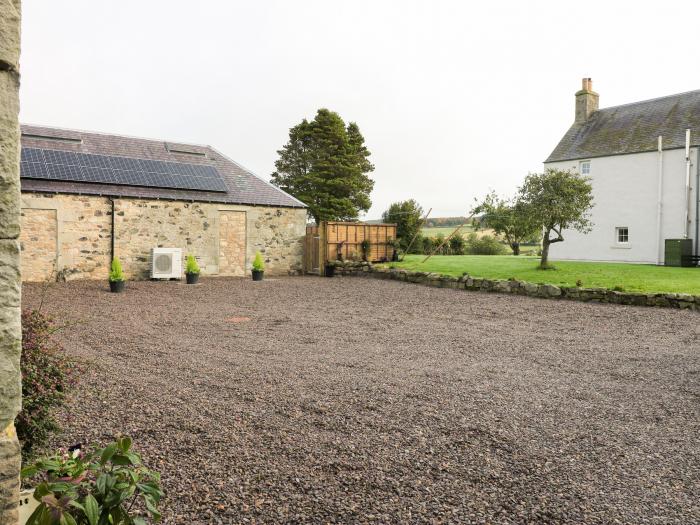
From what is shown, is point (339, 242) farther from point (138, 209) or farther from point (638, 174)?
point (638, 174)

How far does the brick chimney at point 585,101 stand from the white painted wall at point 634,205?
371 cm

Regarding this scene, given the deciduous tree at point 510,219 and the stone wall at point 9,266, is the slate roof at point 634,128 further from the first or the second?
the stone wall at point 9,266

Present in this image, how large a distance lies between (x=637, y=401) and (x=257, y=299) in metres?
9.87

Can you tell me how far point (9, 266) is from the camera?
159 cm

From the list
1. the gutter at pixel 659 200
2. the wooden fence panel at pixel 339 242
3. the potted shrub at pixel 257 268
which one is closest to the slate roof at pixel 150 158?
the wooden fence panel at pixel 339 242

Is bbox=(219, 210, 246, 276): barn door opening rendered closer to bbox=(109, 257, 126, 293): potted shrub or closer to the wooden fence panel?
the wooden fence panel

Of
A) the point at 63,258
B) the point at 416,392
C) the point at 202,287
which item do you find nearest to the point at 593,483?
the point at 416,392

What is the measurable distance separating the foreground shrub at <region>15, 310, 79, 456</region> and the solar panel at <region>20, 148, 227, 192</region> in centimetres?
1564

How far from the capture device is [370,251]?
22.2 metres

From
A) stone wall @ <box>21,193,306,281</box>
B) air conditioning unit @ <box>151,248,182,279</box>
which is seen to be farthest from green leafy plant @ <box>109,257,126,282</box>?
stone wall @ <box>21,193,306,281</box>

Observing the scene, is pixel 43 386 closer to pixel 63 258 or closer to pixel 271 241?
pixel 63 258

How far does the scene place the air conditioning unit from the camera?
17.7 m

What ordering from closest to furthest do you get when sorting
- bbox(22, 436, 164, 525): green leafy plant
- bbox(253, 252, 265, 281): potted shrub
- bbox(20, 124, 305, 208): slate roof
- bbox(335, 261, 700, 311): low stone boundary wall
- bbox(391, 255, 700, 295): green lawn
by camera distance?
bbox(22, 436, 164, 525): green leafy plant → bbox(335, 261, 700, 311): low stone boundary wall → bbox(391, 255, 700, 295): green lawn → bbox(20, 124, 305, 208): slate roof → bbox(253, 252, 265, 281): potted shrub

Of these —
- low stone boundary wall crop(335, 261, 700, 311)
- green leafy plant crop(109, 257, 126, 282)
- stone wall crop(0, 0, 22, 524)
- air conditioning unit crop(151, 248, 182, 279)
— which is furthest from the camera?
air conditioning unit crop(151, 248, 182, 279)
